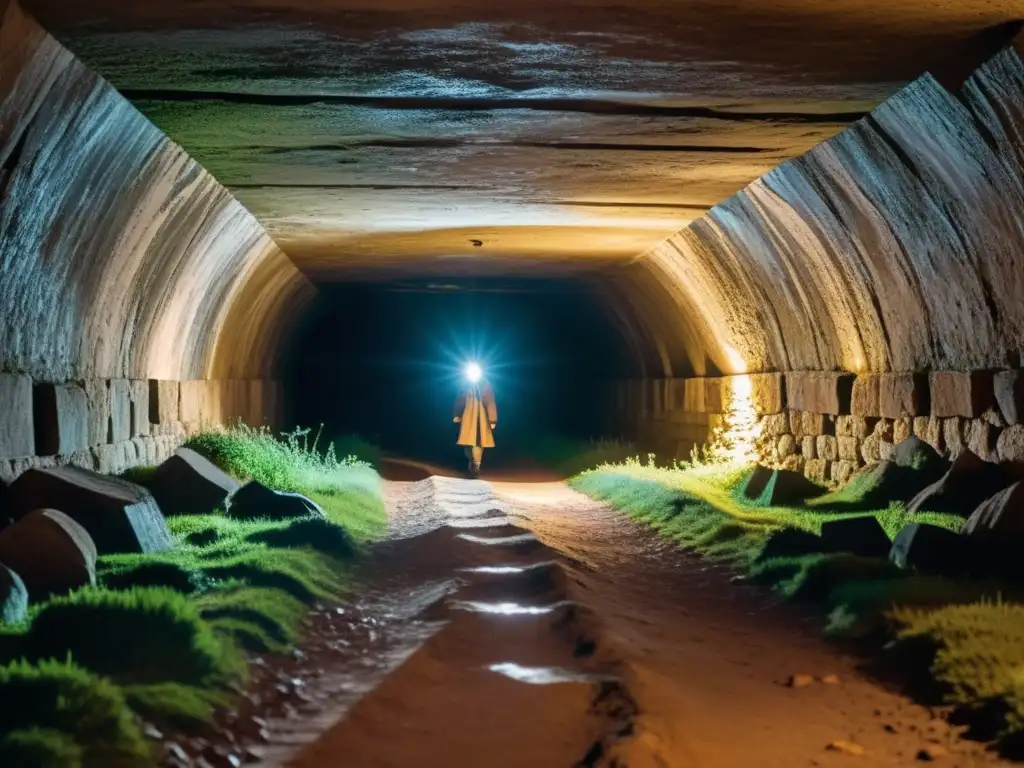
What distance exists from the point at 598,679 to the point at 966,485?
421 cm

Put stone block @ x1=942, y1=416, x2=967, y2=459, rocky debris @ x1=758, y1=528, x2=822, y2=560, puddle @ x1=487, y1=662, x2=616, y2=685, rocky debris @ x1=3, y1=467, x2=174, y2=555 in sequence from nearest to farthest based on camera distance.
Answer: puddle @ x1=487, y1=662, x2=616, y2=685, rocky debris @ x1=3, y1=467, x2=174, y2=555, rocky debris @ x1=758, y1=528, x2=822, y2=560, stone block @ x1=942, y1=416, x2=967, y2=459

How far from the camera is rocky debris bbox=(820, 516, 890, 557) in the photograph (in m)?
7.58

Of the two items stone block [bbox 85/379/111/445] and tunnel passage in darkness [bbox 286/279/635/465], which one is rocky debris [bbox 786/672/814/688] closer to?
stone block [bbox 85/379/111/445]

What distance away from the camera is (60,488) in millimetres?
7211

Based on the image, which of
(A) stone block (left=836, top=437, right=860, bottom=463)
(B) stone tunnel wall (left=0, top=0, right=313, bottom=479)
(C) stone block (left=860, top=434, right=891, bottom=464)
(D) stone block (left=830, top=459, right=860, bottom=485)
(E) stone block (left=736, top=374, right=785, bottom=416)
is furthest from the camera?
(E) stone block (left=736, top=374, right=785, bottom=416)

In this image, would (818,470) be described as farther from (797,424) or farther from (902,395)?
(902,395)

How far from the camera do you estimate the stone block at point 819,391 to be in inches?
438

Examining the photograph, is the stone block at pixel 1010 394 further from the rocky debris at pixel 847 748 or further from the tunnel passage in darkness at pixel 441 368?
the tunnel passage in darkness at pixel 441 368

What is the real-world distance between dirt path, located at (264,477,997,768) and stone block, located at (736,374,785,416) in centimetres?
479

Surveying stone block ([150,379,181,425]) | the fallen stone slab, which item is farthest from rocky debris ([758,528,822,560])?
stone block ([150,379,181,425])

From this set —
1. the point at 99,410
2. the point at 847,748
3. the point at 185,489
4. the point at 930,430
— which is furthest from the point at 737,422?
the point at 847,748

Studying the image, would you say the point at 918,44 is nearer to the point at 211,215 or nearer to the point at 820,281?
the point at 820,281

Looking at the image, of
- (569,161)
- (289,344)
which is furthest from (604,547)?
(289,344)

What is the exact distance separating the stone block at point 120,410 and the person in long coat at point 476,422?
879 cm
